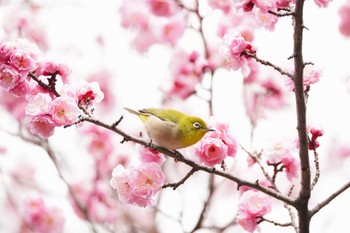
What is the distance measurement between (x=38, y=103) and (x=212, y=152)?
103 centimetres

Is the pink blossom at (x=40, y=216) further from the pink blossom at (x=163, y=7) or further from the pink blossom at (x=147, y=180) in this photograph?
the pink blossom at (x=147, y=180)

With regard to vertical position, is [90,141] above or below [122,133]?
above

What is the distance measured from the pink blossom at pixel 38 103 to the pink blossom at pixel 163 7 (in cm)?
377

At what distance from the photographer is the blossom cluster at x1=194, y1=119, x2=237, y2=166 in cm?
300

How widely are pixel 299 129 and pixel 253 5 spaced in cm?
70

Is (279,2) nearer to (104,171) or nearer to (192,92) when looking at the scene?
(192,92)

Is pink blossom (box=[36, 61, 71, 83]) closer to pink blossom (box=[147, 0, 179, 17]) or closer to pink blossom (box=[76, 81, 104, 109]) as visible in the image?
pink blossom (box=[76, 81, 104, 109])

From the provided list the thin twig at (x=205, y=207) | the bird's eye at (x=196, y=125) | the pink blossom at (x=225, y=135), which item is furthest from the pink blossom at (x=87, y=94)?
the thin twig at (x=205, y=207)

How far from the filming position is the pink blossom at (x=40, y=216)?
18.3 feet

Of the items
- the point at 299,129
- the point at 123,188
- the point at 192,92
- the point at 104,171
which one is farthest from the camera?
the point at 104,171

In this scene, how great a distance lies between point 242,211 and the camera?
3.17 metres

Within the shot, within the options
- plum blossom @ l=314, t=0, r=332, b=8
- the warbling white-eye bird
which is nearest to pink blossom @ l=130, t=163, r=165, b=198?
the warbling white-eye bird

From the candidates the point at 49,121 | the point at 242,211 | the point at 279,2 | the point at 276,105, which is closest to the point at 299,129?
the point at 279,2

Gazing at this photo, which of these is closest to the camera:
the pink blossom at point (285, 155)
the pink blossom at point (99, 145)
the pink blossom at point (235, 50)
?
the pink blossom at point (235, 50)
